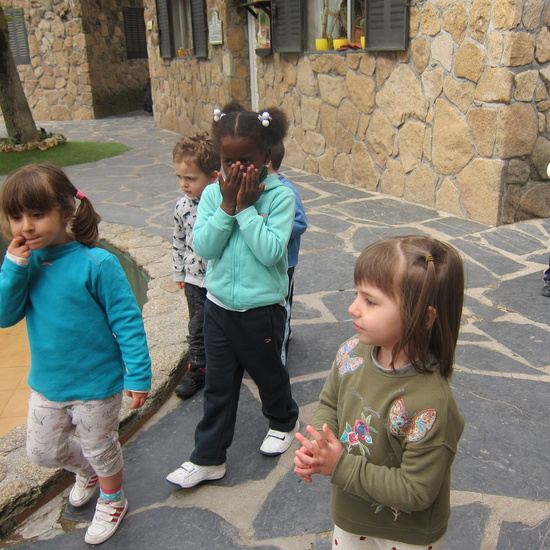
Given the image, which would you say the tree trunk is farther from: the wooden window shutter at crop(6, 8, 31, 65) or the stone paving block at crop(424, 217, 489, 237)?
the stone paving block at crop(424, 217, 489, 237)

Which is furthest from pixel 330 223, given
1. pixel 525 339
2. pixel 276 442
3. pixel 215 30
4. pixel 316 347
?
pixel 215 30

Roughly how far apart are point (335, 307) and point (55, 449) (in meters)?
2.12

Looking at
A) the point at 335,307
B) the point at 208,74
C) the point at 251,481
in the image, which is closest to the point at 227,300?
the point at 251,481

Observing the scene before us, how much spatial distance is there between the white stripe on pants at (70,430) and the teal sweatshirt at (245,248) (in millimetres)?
543

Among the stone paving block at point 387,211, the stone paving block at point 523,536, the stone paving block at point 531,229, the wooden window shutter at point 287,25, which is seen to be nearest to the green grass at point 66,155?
the wooden window shutter at point 287,25

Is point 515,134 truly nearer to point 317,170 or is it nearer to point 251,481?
point 317,170

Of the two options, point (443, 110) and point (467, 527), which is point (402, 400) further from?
point (443, 110)

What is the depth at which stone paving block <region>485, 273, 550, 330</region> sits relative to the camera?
353cm

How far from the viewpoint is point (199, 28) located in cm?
985

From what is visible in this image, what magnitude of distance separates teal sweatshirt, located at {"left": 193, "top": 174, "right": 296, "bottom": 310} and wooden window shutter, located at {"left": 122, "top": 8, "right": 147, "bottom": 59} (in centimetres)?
1560

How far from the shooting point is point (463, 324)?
3.44 meters

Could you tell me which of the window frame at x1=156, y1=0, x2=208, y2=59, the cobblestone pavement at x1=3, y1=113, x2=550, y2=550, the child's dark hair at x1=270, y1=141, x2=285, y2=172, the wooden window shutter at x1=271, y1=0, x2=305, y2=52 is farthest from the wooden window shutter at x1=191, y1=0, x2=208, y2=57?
the child's dark hair at x1=270, y1=141, x2=285, y2=172

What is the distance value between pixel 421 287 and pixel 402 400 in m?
0.25

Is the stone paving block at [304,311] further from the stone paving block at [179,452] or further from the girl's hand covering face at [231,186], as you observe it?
the girl's hand covering face at [231,186]
